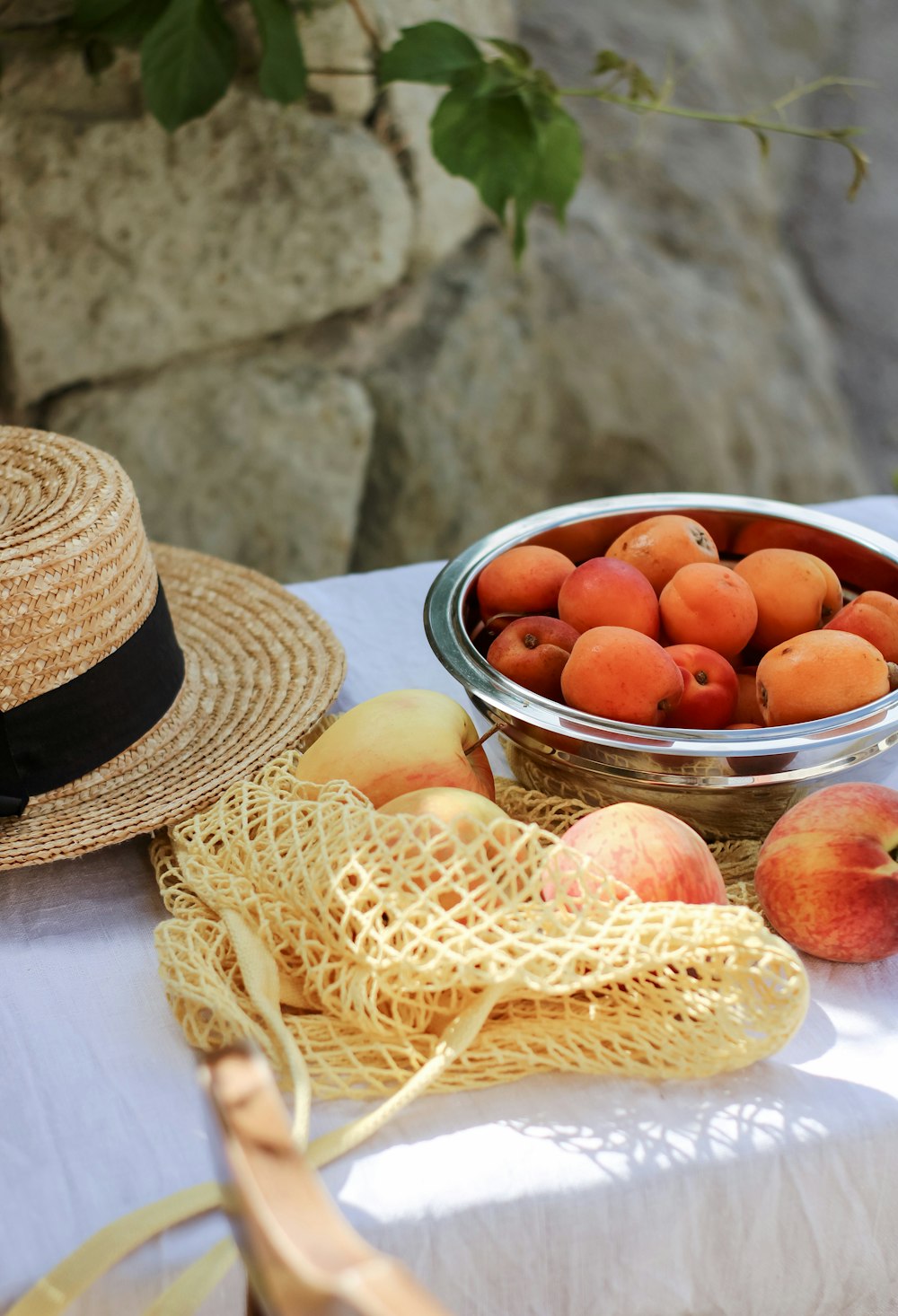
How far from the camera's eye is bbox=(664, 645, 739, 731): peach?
599 mm

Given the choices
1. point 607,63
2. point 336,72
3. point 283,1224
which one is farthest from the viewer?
point 336,72

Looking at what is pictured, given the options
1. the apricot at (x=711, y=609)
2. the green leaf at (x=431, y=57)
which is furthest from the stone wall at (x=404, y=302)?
the apricot at (x=711, y=609)

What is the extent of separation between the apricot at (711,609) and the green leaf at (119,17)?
2.92ft

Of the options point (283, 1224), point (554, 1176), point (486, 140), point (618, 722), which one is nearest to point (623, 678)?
point (618, 722)

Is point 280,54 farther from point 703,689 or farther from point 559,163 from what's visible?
point 703,689

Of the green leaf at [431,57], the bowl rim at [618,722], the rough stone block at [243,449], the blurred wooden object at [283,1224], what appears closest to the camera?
the blurred wooden object at [283,1224]

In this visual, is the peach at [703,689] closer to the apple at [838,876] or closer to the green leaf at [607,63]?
the apple at [838,876]

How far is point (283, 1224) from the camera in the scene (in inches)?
9.7

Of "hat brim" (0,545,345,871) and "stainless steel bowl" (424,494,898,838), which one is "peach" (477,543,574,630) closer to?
"stainless steel bowl" (424,494,898,838)

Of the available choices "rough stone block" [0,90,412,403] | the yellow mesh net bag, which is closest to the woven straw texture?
the yellow mesh net bag

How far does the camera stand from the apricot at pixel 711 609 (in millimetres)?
630

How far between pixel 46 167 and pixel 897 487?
1.30 meters

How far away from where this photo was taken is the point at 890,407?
2.00 metres

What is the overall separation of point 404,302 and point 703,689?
110 centimetres
